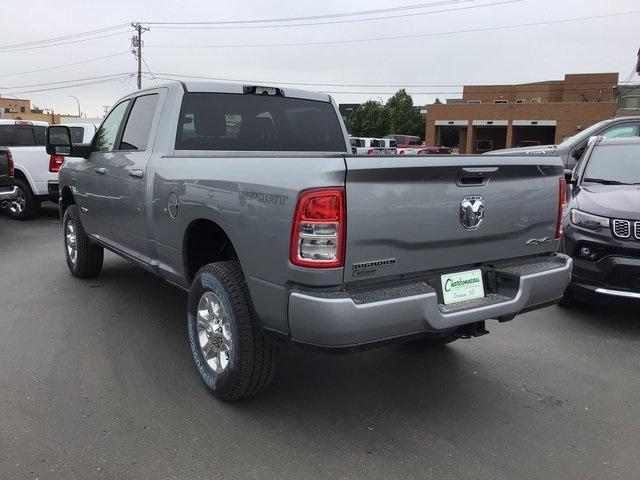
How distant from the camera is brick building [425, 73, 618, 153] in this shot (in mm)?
47188

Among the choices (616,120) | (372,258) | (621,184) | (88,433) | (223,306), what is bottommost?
(88,433)

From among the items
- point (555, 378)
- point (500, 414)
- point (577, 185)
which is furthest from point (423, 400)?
point (577, 185)

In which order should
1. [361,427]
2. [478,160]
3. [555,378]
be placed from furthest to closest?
[555,378], [361,427], [478,160]

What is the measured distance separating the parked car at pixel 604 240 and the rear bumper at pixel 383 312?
2.07 m

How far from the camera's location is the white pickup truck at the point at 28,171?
1102cm

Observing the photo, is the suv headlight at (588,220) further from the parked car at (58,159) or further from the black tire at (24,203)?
the black tire at (24,203)

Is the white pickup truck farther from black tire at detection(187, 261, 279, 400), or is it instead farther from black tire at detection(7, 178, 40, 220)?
black tire at detection(187, 261, 279, 400)

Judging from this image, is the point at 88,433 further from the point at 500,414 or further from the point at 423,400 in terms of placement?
the point at 500,414

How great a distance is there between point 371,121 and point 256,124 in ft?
217

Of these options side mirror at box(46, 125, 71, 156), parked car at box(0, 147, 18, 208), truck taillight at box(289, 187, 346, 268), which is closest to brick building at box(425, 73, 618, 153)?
parked car at box(0, 147, 18, 208)

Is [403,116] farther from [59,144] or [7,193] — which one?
[59,144]

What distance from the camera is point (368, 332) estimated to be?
2.69 metres

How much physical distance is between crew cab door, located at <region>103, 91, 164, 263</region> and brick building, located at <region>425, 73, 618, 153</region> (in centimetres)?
4667

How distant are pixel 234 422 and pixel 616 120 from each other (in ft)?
28.4
